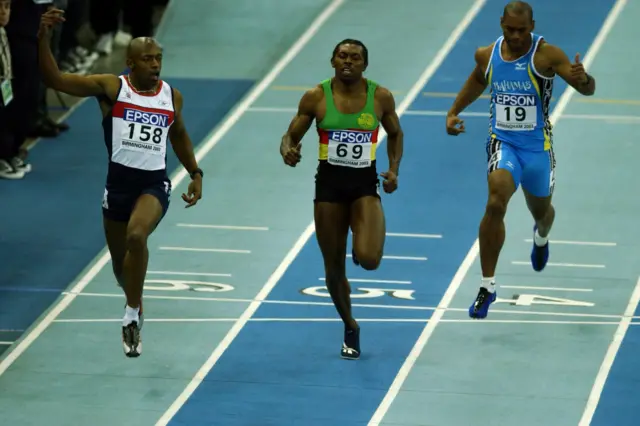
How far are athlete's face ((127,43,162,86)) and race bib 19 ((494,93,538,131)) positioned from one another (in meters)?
3.08

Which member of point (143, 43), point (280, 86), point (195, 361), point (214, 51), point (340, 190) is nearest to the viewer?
point (143, 43)

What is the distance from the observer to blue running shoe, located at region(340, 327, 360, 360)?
14172 mm

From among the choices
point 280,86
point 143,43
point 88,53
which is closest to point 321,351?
point 143,43

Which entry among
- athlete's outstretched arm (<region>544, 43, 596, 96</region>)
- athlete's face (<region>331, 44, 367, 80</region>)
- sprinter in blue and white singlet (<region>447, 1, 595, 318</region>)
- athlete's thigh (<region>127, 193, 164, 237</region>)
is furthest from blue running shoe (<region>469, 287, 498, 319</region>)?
athlete's thigh (<region>127, 193, 164, 237</region>)

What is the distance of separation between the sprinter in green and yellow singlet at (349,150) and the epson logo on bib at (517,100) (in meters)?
1.04

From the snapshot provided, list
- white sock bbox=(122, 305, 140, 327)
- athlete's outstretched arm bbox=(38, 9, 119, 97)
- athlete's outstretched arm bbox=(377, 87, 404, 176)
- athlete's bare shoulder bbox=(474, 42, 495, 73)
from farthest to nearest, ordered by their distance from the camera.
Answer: athlete's bare shoulder bbox=(474, 42, 495, 73), athlete's outstretched arm bbox=(377, 87, 404, 176), white sock bbox=(122, 305, 140, 327), athlete's outstretched arm bbox=(38, 9, 119, 97)

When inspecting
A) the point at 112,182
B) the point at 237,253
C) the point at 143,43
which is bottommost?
the point at 237,253

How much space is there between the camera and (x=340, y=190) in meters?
13.5

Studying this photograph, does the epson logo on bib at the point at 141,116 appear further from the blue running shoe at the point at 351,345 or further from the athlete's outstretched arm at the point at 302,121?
the blue running shoe at the point at 351,345

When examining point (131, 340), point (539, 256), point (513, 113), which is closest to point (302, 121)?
point (513, 113)

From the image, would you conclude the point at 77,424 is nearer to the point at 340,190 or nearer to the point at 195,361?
the point at 195,361

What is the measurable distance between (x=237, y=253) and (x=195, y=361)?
9.32ft

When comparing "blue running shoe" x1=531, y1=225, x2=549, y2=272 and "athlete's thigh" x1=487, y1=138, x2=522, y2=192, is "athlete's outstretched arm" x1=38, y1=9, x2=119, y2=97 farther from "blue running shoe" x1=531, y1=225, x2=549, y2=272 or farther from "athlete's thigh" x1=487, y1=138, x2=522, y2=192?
"blue running shoe" x1=531, y1=225, x2=549, y2=272

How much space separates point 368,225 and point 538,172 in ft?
5.85
